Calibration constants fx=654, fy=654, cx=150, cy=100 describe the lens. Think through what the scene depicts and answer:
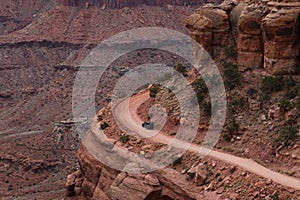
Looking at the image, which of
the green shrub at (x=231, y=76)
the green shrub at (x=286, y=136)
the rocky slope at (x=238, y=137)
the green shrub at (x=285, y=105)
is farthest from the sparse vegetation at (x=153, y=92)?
the green shrub at (x=286, y=136)

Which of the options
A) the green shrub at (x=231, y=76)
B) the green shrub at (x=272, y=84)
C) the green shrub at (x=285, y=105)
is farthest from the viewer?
the green shrub at (x=231, y=76)

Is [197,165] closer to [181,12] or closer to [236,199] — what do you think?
[236,199]

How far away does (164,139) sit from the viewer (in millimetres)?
42562

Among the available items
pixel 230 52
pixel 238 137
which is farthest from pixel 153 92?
pixel 238 137

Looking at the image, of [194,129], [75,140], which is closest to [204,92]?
[194,129]

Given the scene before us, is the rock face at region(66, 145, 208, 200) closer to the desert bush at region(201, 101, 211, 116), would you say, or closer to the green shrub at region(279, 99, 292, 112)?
the desert bush at region(201, 101, 211, 116)

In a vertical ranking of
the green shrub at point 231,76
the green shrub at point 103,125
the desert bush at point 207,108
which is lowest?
the green shrub at point 103,125

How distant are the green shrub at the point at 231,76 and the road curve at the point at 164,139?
516 cm

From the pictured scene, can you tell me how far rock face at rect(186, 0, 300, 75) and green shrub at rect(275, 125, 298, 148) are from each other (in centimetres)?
521

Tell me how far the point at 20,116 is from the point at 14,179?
3349cm

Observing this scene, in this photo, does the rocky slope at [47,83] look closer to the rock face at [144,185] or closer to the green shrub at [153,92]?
the green shrub at [153,92]

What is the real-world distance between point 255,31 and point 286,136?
8.09 metres

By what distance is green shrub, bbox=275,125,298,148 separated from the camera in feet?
121

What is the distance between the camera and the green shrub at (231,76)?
43344mm
